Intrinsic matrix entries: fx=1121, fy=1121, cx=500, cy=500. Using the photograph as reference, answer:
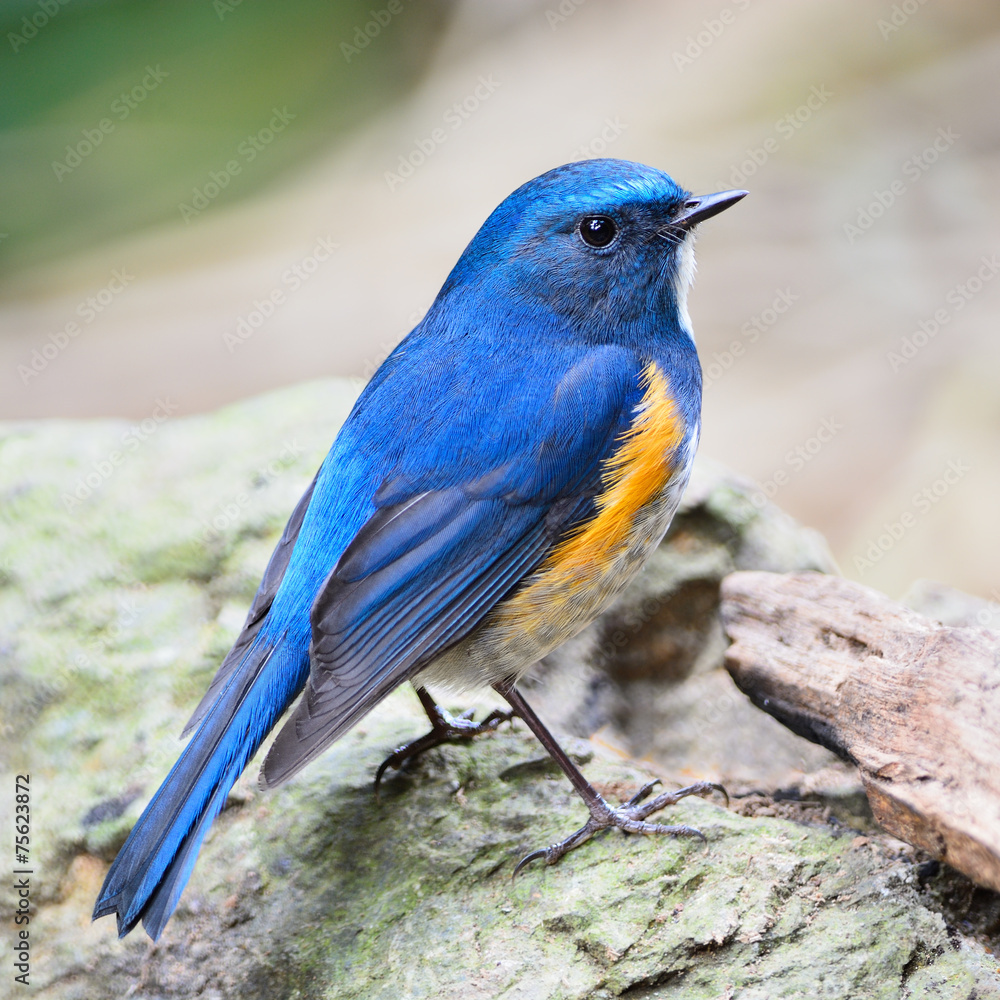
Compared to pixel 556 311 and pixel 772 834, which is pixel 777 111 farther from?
pixel 772 834

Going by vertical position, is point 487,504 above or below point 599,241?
below

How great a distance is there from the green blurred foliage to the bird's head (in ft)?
22.5

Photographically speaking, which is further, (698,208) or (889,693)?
(698,208)

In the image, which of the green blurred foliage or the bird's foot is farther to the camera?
the green blurred foliage

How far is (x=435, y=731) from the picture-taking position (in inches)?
133

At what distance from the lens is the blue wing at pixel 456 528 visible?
2.82 m

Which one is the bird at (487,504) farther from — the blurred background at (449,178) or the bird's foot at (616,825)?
the blurred background at (449,178)

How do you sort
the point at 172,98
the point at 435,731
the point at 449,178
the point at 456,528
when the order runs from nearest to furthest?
1. the point at 456,528
2. the point at 435,731
3. the point at 172,98
4. the point at 449,178

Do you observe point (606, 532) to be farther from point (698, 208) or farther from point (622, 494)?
point (698, 208)

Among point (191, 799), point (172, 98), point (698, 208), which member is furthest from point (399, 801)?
point (172, 98)

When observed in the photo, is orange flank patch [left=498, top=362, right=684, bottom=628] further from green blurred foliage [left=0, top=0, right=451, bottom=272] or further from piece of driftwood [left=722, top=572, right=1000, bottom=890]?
green blurred foliage [left=0, top=0, right=451, bottom=272]

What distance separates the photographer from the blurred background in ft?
25.5

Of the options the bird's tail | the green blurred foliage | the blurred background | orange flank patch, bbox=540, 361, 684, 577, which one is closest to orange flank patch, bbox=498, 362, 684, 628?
orange flank patch, bbox=540, 361, 684, 577

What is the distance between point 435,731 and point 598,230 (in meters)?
1.56
